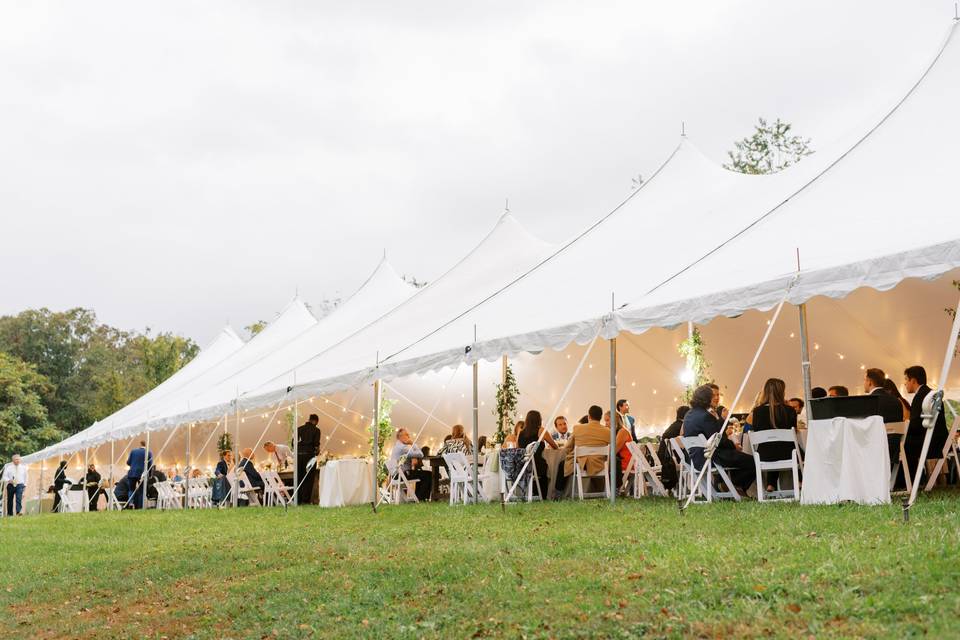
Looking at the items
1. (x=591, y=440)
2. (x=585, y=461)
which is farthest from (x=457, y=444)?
(x=591, y=440)

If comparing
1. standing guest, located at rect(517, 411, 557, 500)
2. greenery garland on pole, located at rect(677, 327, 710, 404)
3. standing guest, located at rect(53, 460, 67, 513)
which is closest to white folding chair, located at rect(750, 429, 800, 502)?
standing guest, located at rect(517, 411, 557, 500)

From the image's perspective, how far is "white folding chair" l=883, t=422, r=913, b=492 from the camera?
8336 millimetres

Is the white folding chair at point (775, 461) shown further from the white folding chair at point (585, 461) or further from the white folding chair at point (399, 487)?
the white folding chair at point (399, 487)

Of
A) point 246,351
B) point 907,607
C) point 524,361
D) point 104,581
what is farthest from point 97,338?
point 907,607

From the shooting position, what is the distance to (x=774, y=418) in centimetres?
912

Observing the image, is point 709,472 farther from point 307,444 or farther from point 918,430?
point 307,444

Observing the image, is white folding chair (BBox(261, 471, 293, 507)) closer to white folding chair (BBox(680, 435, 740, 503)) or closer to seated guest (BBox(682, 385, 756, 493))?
white folding chair (BBox(680, 435, 740, 503))

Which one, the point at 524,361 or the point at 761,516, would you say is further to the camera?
the point at 524,361

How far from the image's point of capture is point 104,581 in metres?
8.05

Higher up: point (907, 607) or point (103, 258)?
point (103, 258)

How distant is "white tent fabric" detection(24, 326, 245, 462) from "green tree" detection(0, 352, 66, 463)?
13.1 m

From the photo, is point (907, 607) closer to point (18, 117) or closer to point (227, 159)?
point (227, 159)

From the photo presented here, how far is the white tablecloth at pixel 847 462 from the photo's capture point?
7.52 metres

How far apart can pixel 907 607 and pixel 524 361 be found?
1406 cm
